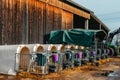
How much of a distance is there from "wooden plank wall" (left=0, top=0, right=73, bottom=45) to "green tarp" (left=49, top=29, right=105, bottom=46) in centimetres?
62

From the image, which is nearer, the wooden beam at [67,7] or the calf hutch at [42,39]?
the calf hutch at [42,39]

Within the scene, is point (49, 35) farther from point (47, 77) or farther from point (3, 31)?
point (47, 77)

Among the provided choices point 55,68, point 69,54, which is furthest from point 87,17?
point 55,68

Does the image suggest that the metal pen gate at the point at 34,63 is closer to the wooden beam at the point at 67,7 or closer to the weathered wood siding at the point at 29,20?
the weathered wood siding at the point at 29,20

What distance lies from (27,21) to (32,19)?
3.23 ft

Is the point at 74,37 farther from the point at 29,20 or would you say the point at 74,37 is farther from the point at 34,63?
the point at 34,63

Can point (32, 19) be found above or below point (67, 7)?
below

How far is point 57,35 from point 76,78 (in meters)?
9.65

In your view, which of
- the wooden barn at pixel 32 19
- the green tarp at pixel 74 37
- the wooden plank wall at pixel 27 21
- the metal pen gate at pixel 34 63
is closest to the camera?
the metal pen gate at pixel 34 63

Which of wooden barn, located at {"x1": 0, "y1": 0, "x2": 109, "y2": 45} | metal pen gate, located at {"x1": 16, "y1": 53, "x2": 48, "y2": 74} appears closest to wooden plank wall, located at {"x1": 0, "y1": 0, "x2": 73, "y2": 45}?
wooden barn, located at {"x1": 0, "y1": 0, "x2": 109, "y2": 45}

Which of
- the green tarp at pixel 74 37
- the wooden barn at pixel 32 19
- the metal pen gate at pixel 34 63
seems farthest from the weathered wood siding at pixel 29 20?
the metal pen gate at pixel 34 63

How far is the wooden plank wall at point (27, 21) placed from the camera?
16.8 m

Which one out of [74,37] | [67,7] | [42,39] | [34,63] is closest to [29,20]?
[42,39]

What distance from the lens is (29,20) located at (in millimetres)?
19734
